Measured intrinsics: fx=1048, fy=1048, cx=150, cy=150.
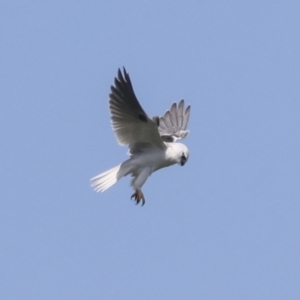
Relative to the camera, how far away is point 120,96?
12.5 meters

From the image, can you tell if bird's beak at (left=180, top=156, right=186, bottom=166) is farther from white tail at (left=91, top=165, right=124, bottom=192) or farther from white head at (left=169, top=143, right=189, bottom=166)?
white tail at (left=91, top=165, right=124, bottom=192)

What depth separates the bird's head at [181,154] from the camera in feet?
42.8

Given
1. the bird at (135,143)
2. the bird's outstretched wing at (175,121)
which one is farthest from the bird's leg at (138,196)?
the bird's outstretched wing at (175,121)

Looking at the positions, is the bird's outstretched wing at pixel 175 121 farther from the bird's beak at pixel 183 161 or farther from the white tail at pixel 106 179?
the white tail at pixel 106 179

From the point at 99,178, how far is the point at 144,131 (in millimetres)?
789

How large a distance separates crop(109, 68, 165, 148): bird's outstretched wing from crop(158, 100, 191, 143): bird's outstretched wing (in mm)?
1879

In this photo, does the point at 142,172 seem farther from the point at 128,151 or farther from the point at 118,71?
the point at 118,71

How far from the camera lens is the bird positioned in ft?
40.9

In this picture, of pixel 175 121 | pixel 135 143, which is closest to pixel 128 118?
pixel 135 143

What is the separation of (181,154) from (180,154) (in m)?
0.01

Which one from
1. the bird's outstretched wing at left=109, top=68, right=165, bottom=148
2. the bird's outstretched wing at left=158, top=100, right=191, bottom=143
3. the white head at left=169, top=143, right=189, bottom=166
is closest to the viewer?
the bird's outstretched wing at left=109, top=68, right=165, bottom=148

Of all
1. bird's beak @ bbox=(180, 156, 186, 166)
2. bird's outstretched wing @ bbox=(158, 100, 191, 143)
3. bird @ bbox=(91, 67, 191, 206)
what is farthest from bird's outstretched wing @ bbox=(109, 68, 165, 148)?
bird's outstretched wing @ bbox=(158, 100, 191, 143)

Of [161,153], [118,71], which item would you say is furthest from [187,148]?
[118,71]

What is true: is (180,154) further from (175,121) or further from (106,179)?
(175,121)
